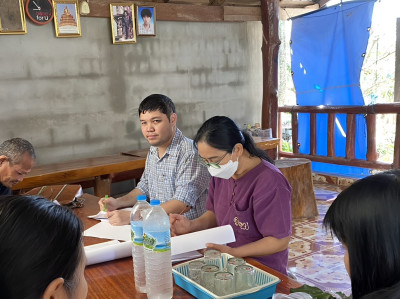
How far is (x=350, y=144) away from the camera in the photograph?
5.13 metres

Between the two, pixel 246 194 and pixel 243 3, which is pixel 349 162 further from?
pixel 246 194

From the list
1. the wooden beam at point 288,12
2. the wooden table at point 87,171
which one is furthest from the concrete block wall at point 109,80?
the wooden beam at point 288,12

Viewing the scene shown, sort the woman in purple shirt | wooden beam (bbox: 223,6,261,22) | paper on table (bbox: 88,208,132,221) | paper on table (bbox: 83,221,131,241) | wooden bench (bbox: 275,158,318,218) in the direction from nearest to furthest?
the woman in purple shirt < paper on table (bbox: 83,221,131,241) < paper on table (bbox: 88,208,132,221) < wooden bench (bbox: 275,158,318,218) < wooden beam (bbox: 223,6,261,22)

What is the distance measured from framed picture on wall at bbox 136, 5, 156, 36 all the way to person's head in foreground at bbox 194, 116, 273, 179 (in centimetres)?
316

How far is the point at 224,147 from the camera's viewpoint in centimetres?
179

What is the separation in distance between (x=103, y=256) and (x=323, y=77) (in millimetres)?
4442

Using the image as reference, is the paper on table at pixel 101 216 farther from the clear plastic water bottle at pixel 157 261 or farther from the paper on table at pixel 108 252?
the clear plastic water bottle at pixel 157 261

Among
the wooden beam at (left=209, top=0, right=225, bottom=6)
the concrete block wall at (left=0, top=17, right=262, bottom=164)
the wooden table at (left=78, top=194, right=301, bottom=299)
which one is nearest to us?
the wooden table at (left=78, top=194, right=301, bottom=299)

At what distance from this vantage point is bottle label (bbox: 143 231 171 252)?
1.19m

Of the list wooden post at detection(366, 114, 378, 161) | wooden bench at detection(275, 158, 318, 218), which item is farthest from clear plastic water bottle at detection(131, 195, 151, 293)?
wooden post at detection(366, 114, 378, 161)

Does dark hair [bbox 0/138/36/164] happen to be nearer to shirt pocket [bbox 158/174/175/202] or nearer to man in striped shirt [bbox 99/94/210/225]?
man in striped shirt [bbox 99/94/210/225]

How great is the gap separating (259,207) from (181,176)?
2.34 feet

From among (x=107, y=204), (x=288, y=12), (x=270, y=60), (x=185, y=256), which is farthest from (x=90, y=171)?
(x=288, y=12)

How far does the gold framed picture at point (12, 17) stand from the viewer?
148 inches
